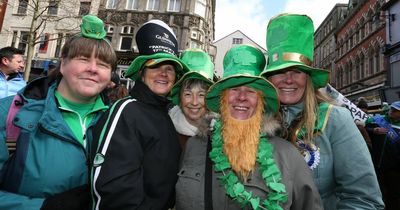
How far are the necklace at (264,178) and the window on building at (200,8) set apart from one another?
22.3 meters

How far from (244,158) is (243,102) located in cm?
45

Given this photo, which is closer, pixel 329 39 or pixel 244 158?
pixel 244 158

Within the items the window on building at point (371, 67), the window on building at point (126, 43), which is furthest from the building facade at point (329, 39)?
the window on building at point (126, 43)

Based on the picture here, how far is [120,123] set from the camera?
70.8 inches

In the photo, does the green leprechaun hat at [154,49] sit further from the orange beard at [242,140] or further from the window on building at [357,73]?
the window on building at [357,73]

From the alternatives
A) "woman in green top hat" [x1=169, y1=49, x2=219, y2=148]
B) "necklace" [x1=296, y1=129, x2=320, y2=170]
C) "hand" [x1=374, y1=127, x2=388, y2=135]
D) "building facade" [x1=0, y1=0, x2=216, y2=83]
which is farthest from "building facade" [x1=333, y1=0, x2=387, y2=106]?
"necklace" [x1=296, y1=129, x2=320, y2=170]

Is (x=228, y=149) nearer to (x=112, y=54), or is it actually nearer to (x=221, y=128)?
(x=221, y=128)

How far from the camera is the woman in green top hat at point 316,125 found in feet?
5.88

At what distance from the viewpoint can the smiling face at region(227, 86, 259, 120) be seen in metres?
2.14

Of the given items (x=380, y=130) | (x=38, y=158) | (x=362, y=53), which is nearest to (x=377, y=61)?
(x=362, y=53)

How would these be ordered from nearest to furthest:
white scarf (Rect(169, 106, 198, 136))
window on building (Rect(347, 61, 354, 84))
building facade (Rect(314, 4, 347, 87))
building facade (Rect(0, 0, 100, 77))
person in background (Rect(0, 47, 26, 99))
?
white scarf (Rect(169, 106, 198, 136)) → person in background (Rect(0, 47, 26, 99)) → building facade (Rect(0, 0, 100, 77)) → window on building (Rect(347, 61, 354, 84)) → building facade (Rect(314, 4, 347, 87))

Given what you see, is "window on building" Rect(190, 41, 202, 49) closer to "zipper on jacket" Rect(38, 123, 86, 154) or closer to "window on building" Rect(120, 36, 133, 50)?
"window on building" Rect(120, 36, 133, 50)

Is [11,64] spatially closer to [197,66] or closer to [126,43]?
[197,66]

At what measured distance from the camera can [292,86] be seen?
7.10 feet
